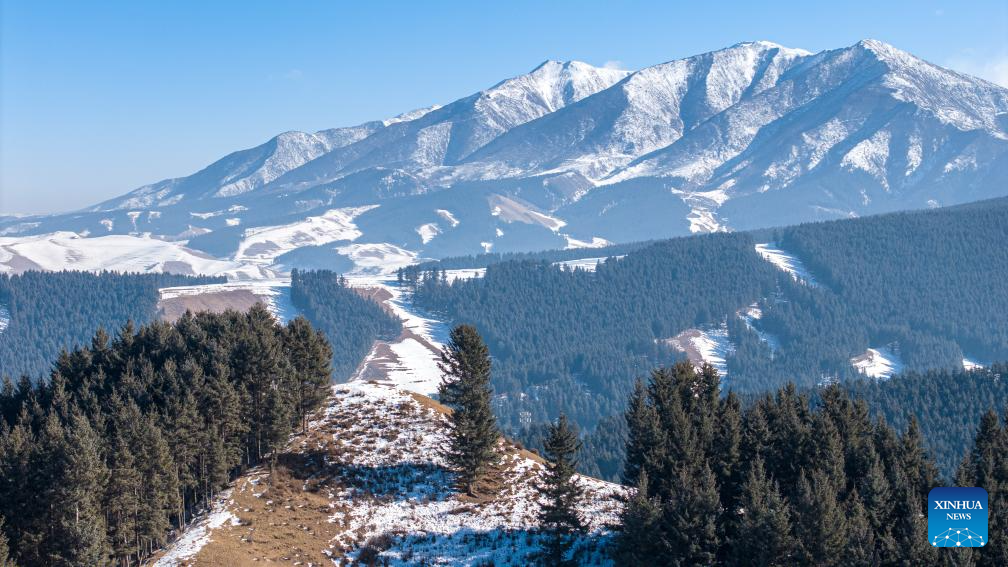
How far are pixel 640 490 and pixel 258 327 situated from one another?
5611 centimetres

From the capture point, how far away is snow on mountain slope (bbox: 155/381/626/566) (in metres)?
86.1

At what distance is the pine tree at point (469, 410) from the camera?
97625 mm

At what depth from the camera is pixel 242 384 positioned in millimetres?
99625

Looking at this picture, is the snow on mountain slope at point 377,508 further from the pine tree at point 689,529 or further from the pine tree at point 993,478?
the pine tree at point 993,478

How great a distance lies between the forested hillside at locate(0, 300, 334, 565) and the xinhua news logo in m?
62.3

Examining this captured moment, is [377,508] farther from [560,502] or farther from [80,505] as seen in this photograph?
[80,505]

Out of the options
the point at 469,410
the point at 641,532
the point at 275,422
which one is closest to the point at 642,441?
the point at 641,532

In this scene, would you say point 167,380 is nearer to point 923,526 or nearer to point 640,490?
point 640,490

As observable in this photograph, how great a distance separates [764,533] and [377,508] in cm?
4129

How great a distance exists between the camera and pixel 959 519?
2667 inches

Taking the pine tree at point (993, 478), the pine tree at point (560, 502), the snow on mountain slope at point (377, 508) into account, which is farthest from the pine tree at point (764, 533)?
the pine tree at point (560, 502)

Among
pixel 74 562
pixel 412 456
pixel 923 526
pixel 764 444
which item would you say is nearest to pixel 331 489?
pixel 412 456

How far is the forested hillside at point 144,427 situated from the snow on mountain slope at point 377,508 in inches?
170

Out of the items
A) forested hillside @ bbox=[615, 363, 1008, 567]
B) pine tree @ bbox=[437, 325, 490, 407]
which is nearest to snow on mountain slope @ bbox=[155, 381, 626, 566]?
pine tree @ bbox=[437, 325, 490, 407]
